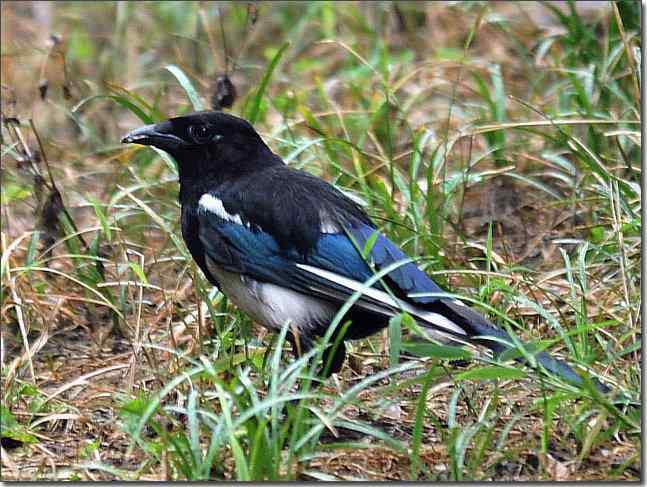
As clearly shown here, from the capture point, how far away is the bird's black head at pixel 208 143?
12.6 feet

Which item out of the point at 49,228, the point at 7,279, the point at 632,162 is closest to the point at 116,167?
the point at 49,228

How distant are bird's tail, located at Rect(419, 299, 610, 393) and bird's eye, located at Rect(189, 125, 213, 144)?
944 mm

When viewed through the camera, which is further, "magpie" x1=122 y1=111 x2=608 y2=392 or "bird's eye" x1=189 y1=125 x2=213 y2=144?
"bird's eye" x1=189 y1=125 x2=213 y2=144

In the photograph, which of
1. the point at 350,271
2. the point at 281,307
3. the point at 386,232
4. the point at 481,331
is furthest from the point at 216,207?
the point at 481,331

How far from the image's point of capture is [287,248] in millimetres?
3586

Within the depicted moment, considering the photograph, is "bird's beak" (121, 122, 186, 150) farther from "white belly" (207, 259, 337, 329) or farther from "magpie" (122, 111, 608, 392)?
"white belly" (207, 259, 337, 329)

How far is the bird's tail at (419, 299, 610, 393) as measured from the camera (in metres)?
3.11

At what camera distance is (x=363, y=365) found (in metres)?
3.90

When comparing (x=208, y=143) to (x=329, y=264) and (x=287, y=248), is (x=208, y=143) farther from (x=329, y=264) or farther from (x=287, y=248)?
(x=329, y=264)

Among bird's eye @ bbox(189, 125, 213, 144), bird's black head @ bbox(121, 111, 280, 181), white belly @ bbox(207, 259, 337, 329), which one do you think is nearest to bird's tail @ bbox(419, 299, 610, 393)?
white belly @ bbox(207, 259, 337, 329)

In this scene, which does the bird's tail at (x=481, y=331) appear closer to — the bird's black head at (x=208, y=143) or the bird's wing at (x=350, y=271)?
the bird's wing at (x=350, y=271)

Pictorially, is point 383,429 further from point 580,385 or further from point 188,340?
point 188,340

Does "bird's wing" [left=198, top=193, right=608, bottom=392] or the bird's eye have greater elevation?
the bird's eye

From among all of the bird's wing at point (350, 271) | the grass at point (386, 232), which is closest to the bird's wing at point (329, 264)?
the bird's wing at point (350, 271)
